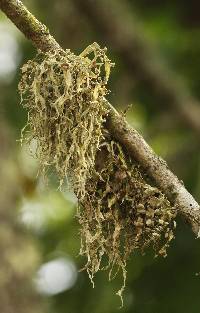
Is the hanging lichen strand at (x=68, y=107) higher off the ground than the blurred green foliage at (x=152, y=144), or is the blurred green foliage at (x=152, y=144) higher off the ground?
the blurred green foliage at (x=152, y=144)

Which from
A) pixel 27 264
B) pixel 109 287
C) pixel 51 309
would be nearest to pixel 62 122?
pixel 27 264

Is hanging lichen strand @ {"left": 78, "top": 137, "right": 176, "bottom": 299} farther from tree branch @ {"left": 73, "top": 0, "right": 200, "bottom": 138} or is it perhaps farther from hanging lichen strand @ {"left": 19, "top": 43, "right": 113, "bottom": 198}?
tree branch @ {"left": 73, "top": 0, "right": 200, "bottom": 138}

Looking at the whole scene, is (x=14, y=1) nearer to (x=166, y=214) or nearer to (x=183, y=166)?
(x=166, y=214)

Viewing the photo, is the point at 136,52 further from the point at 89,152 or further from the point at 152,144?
the point at 89,152

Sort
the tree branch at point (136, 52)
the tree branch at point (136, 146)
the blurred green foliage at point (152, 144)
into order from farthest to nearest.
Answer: the tree branch at point (136, 52) → the blurred green foliage at point (152, 144) → the tree branch at point (136, 146)

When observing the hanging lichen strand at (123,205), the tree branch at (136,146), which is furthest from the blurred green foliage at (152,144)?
the tree branch at (136,146)

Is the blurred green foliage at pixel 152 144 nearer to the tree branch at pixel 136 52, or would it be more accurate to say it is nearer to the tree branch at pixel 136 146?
the tree branch at pixel 136 52

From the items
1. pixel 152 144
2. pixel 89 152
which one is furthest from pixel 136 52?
pixel 89 152
